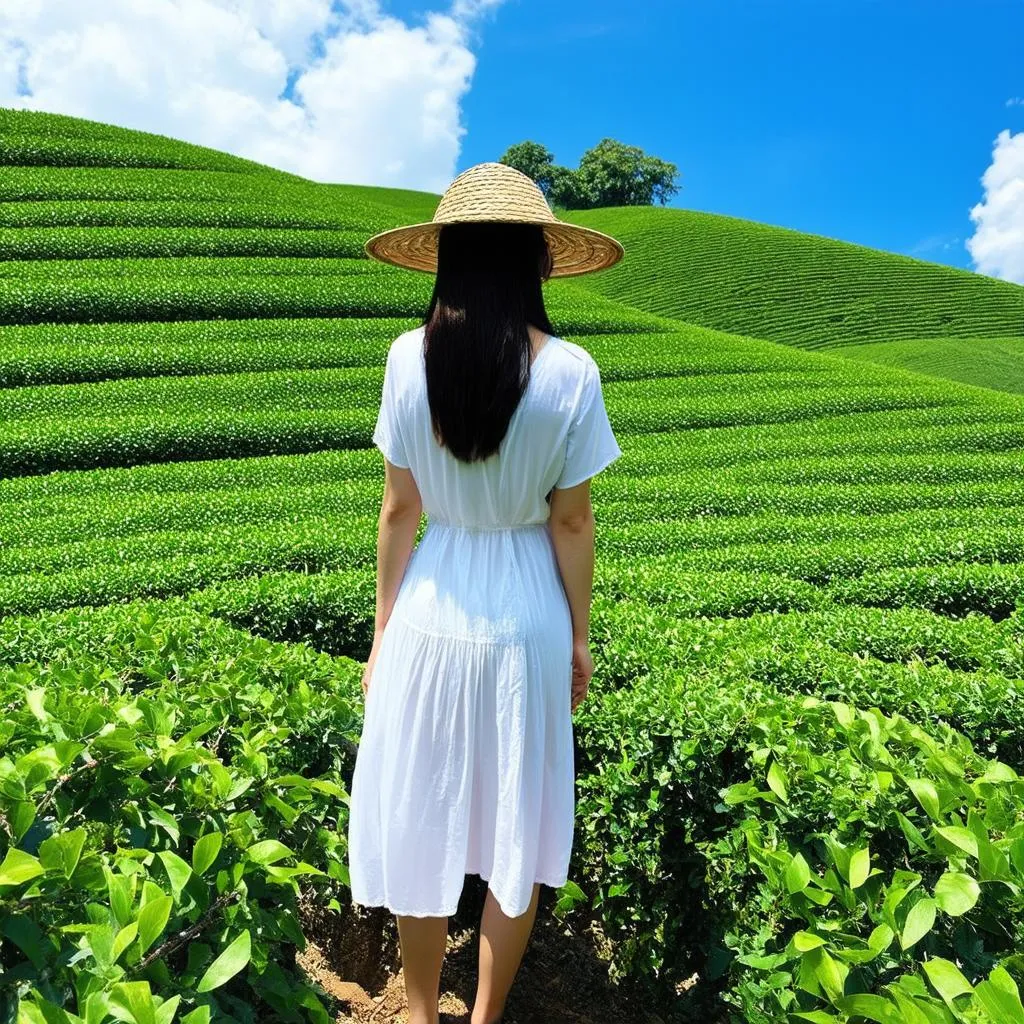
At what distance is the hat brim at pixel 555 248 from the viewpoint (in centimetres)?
279

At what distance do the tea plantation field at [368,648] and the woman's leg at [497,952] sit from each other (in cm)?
33

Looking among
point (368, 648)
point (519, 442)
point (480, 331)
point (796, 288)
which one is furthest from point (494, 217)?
point (796, 288)

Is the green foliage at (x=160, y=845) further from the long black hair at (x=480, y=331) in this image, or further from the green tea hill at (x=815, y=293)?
the green tea hill at (x=815, y=293)

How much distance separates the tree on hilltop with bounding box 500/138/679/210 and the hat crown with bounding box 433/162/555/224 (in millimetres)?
70496

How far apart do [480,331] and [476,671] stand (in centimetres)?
100

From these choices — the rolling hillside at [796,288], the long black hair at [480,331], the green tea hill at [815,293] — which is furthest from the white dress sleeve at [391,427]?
the rolling hillside at [796,288]

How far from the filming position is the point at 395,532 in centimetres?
264

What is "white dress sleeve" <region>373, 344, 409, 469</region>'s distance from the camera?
243 centimetres

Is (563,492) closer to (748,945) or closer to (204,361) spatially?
(748,945)

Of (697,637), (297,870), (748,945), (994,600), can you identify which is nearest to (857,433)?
(994,600)

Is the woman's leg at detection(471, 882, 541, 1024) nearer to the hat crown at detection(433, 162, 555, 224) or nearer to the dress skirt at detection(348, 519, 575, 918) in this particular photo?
the dress skirt at detection(348, 519, 575, 918)

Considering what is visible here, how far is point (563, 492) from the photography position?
96.6 inches

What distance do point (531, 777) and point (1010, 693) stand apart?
105 inches

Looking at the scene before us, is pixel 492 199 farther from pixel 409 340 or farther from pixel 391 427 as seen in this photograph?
pixel 391 427
